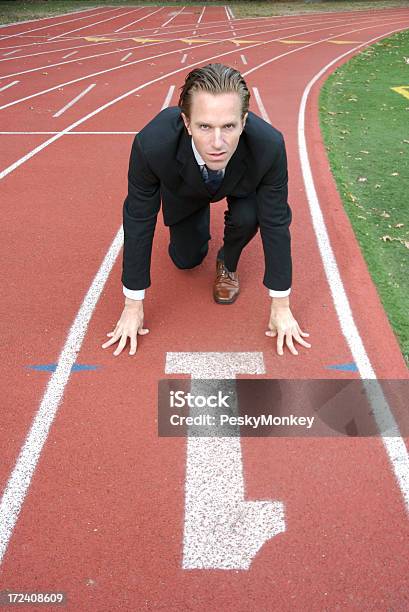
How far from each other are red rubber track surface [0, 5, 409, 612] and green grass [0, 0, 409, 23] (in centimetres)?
2070

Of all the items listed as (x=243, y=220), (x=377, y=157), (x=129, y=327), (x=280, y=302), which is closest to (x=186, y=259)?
(x=243, y=220)

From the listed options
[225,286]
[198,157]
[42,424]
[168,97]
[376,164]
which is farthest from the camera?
[168,97]

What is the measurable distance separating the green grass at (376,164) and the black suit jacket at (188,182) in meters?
1.16

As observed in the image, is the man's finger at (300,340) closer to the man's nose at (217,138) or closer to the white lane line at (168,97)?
the man's nose at (217,138)

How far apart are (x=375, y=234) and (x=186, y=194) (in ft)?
7.84

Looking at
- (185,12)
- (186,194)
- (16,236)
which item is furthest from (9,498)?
(185,12)

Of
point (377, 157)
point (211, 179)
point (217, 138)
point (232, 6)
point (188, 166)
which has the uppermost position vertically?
point (217, 138)

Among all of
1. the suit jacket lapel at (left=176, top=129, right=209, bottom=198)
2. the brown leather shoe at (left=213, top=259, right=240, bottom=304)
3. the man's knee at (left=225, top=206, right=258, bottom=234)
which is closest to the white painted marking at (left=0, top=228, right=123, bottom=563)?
the brown leather shoe at (left=213, top=259, right=240, bottom=304)

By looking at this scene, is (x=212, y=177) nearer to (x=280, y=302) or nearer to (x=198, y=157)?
(x=198, y=157)

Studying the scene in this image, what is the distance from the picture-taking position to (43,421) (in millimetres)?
2885

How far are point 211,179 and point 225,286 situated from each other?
42.2 inches

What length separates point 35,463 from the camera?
2.65 meters

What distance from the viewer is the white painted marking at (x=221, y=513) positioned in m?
2.23

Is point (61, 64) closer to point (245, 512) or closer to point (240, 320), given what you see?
point (240, 320)
